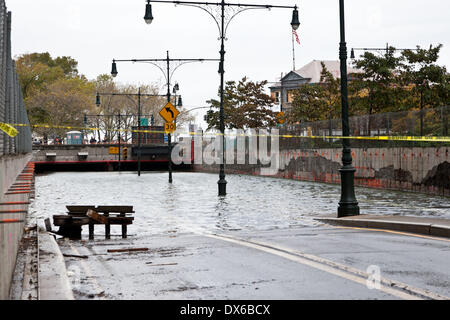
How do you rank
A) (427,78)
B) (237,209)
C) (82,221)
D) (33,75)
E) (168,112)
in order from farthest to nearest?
(33,75) < (427,78) < (168,112) < (237,209) < (82,221)

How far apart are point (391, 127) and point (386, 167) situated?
2.00 m

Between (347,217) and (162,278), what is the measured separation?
332 inches

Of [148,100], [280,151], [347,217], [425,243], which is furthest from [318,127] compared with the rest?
[148,100]

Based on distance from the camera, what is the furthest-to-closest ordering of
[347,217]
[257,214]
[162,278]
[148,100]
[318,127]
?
1. [148,100]
2. [318,127]
3. [257,214]
4. [347,217]
5. [162,278]

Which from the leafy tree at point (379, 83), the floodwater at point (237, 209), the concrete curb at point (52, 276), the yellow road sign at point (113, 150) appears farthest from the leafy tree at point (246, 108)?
the concrete curb at point (52, 276)

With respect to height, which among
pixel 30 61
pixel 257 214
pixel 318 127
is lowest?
pixel 257 214

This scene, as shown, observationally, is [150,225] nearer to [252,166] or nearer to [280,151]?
[280,151]

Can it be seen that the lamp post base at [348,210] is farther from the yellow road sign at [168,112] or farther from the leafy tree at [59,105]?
the leafy tree at [59,105]

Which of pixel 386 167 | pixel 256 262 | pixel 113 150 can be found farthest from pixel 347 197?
pixel 113 150

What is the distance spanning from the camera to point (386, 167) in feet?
98.7

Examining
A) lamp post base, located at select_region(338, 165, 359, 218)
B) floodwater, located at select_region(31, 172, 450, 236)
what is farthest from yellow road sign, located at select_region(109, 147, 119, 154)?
lamp post base, located at select_region(338, 165, 359, 218)

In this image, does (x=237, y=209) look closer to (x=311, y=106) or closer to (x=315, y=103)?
(x=315, y=103)

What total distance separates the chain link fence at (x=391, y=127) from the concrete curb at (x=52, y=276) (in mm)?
16725

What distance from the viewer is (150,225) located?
16.5 metres
